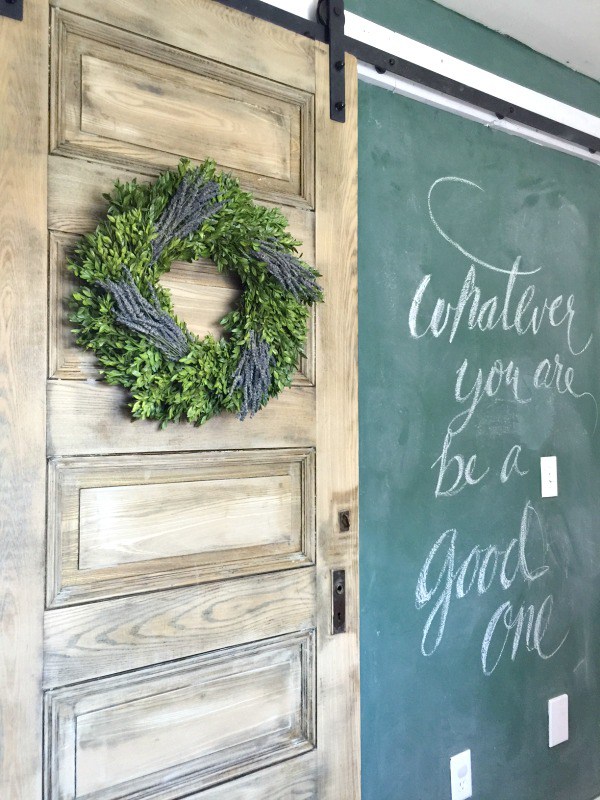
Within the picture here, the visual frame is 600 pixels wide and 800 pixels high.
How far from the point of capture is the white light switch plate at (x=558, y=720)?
1899 millimetres

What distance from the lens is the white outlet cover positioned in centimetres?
166

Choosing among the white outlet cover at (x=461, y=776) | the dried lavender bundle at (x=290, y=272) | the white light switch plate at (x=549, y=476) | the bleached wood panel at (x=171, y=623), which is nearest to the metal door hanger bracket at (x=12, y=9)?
the dried lavender bundle at (x=290, y=272)

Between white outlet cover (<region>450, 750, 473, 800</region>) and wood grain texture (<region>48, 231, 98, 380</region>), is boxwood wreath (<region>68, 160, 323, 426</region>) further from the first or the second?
white outlet cover (<region>450, 750, 473, 800</region>)

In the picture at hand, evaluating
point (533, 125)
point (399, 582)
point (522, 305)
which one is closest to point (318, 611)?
point (399, 582)

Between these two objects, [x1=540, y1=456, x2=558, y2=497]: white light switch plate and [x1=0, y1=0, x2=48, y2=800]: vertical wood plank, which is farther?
[x1=540, y1=456, x2=558, y2=497]: white light switch plate

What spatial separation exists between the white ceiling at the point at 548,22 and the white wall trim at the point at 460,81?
0.11m

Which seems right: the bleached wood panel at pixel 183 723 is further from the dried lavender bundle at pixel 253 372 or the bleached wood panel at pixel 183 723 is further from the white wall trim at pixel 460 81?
the white wall trim at pixel 460 81

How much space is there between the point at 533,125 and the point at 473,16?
1.11 feet

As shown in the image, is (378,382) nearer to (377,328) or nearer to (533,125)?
(377,328)

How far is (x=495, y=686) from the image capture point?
5.81ft

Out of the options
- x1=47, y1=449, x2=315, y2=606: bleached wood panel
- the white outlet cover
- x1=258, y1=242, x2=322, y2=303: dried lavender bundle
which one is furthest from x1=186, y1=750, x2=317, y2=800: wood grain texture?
x1=258, y1=242, x2=322, y2=303: dried lavender bundle

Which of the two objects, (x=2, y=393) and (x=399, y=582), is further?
(x=399, y=582)

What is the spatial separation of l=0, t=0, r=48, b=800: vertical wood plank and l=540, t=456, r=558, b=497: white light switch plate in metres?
1.42

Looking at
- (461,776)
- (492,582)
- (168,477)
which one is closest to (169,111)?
(168,477)
